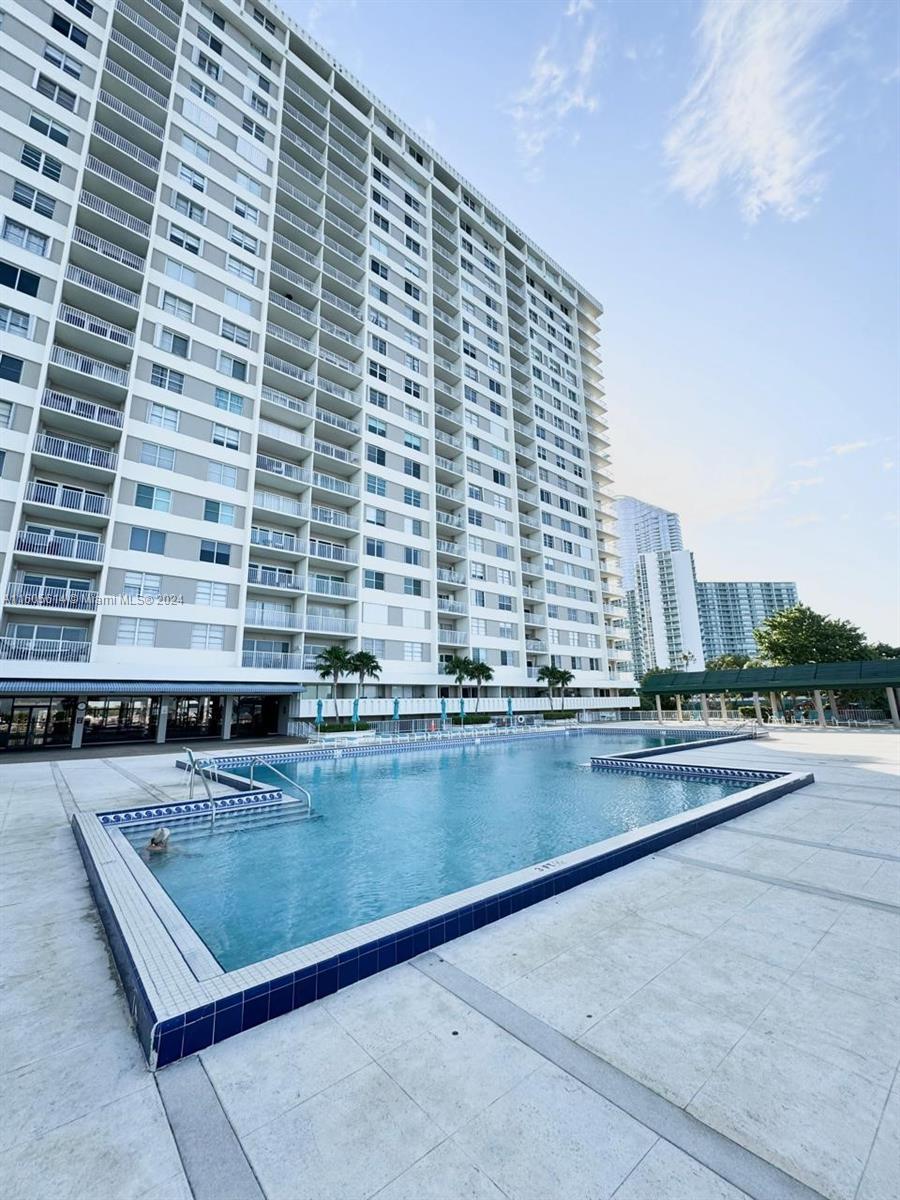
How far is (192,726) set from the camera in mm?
26656

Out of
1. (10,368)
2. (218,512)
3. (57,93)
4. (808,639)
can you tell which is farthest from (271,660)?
(808,639)

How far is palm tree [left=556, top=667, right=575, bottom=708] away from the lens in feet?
129

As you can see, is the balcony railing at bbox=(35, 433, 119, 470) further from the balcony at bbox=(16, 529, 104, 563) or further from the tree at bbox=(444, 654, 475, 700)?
the tree at bbox=(444, 654, 475, 700)

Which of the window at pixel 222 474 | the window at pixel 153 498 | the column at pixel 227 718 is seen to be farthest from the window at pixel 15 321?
the column at pixel 227 718

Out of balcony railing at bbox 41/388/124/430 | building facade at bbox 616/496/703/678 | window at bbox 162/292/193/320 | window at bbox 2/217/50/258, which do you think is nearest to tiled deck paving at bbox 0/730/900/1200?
balcony railing at bbox 41/388/124/430

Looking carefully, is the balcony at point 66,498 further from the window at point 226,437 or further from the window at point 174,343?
the window at point 174,343

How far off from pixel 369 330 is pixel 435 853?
108 ft

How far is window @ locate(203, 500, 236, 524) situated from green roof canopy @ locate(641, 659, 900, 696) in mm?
30883

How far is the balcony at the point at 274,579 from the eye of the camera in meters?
26.8

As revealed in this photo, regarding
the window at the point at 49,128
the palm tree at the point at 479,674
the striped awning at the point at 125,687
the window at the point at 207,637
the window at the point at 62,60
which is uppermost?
the window at the point at 62,60

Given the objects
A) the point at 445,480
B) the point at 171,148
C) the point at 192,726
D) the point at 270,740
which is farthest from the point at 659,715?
the point at 171,148

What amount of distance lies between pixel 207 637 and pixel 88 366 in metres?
13.1

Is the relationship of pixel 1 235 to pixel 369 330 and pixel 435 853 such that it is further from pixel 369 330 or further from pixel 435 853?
pixel 435 853

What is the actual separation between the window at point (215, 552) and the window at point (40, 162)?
55.7 ft
